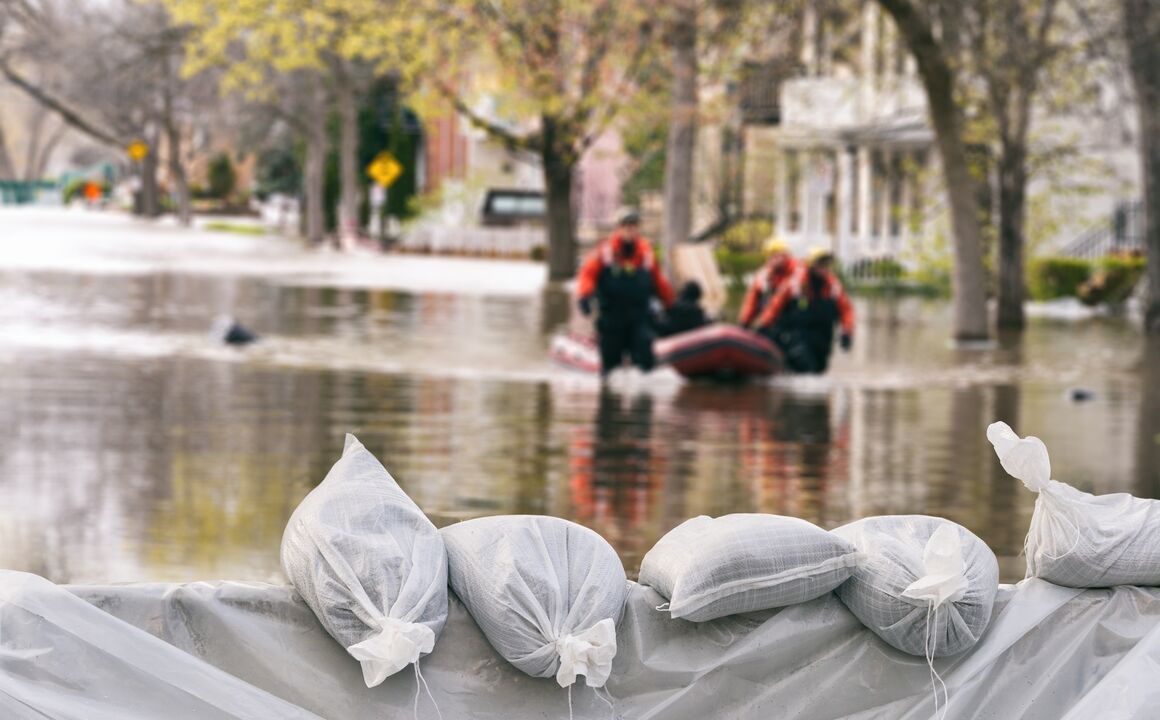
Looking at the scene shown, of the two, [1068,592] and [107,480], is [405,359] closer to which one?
[107,480]

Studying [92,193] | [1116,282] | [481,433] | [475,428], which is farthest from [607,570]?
[92,193]

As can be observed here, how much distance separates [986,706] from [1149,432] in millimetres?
11049

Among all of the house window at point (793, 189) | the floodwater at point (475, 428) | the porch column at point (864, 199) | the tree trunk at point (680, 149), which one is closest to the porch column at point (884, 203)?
the porch column at point (864, 199)

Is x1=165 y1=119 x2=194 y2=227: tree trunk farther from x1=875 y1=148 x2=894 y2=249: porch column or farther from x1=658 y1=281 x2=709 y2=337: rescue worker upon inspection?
x1=658 y1=281 x2=709 y2=337: rescue worker

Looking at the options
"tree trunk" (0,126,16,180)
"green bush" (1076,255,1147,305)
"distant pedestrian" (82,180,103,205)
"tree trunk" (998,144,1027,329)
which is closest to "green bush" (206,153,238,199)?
"distant pedestrian" (82,180,103,205)

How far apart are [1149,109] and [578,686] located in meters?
23.8

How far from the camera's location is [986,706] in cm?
456

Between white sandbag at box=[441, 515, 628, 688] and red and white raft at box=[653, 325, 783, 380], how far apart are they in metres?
14.2

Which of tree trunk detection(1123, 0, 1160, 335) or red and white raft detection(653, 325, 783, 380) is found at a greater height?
tree trunk detection(1123, 0, 1160, 335)

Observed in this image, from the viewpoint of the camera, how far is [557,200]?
1727 inches

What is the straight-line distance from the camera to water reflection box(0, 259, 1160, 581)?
9.80m

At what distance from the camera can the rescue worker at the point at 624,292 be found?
1802 cm

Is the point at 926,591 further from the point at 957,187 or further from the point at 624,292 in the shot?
the point at 957,187

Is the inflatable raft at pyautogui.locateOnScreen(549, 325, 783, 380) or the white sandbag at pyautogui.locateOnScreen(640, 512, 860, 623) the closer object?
the white sandbag at pyautogui.locateOnScreen(640, 512, 860, 623)
